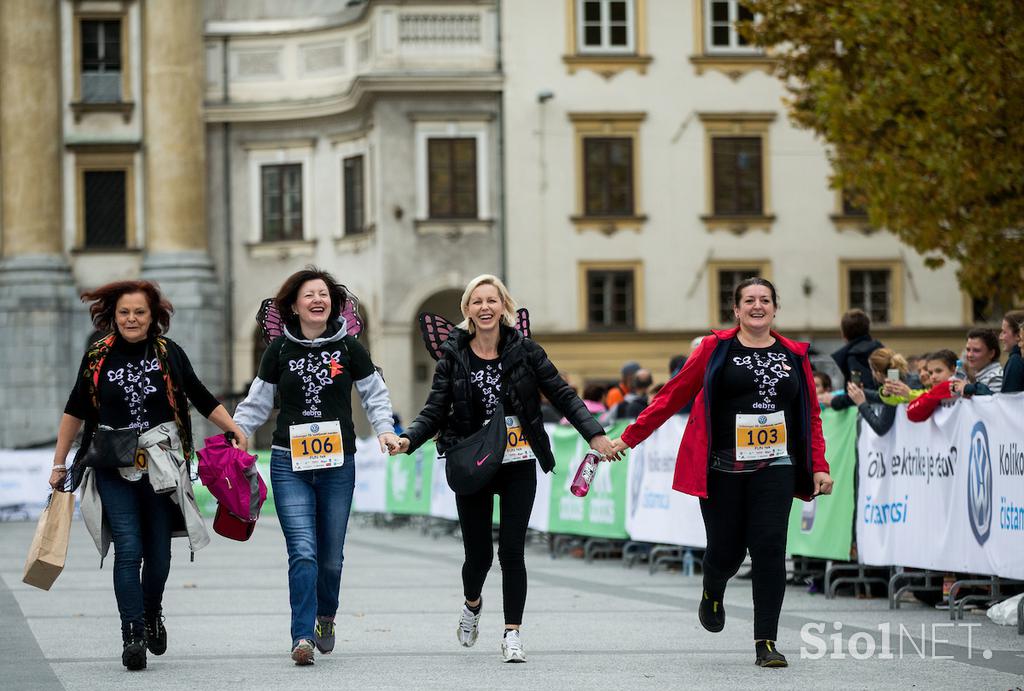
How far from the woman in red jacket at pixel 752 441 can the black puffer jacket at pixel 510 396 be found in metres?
0.34

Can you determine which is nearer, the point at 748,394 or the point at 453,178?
the point at 748,394

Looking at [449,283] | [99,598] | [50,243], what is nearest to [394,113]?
[449,283]

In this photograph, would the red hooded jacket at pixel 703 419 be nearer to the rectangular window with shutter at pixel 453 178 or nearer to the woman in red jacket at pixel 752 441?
the woman in red jacket at pixel 752 441

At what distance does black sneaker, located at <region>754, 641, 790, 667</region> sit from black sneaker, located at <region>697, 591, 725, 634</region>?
15.2 inches

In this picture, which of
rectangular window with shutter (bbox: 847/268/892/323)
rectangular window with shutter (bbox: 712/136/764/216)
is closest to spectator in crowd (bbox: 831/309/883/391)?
rectangular window with shutter (bbox: 712/136/764/216)

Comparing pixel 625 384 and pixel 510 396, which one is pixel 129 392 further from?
pixel 625 384

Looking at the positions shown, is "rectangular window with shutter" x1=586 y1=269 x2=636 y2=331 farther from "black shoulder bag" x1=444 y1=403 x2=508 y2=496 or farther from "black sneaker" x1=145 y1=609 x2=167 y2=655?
"black shoulder bag" x1=444 y1=403 x2=508 y2=496

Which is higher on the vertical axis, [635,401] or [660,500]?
[635,401]

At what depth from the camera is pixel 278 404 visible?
1075 cm

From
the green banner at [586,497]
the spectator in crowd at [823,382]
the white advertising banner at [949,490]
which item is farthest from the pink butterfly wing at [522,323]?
the green banner at [586,497]

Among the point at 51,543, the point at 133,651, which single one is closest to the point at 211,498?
the point at 51,543

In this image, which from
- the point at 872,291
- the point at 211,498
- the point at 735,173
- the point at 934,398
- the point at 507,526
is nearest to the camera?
the point at 507,526

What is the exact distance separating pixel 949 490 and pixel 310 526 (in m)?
4.97

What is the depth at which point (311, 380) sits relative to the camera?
1056 centimetres
